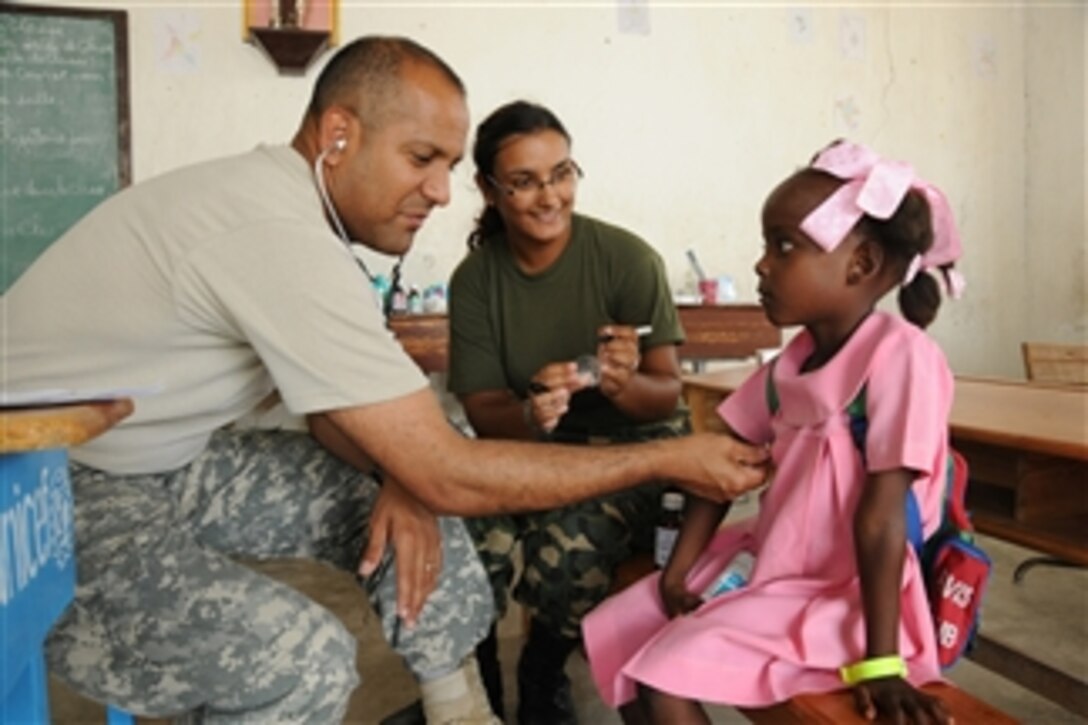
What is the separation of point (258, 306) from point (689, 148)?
378cm

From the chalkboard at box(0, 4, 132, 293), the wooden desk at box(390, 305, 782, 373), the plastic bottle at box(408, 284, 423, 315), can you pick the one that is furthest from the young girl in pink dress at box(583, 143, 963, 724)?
the chalkboard at box(0, 4, 132, 293)

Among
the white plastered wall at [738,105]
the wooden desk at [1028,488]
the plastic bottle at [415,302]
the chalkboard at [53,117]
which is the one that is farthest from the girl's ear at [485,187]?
the chalkboard at [53,117]

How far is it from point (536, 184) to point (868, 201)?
0.81 meters

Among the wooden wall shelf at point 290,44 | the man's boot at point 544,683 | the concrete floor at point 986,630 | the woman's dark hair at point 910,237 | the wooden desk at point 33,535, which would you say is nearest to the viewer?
the wooden desk at point 33,535

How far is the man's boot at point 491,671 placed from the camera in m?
1.91

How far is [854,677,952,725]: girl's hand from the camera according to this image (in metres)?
1.06

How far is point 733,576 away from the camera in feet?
4.60

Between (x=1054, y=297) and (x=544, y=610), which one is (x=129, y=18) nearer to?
(x=544, y=610)

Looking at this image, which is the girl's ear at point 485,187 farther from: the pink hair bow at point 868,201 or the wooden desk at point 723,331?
the wooden desk at point 723,331

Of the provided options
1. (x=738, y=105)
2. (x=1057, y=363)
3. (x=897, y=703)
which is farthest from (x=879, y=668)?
(x=738, y=105)

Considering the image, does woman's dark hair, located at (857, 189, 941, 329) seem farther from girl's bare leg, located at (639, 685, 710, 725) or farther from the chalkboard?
the chalkboard

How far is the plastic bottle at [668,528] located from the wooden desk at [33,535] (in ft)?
3.28

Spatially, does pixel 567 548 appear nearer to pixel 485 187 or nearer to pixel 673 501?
pixel 673 501

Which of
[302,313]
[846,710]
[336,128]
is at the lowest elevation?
[846,710]
